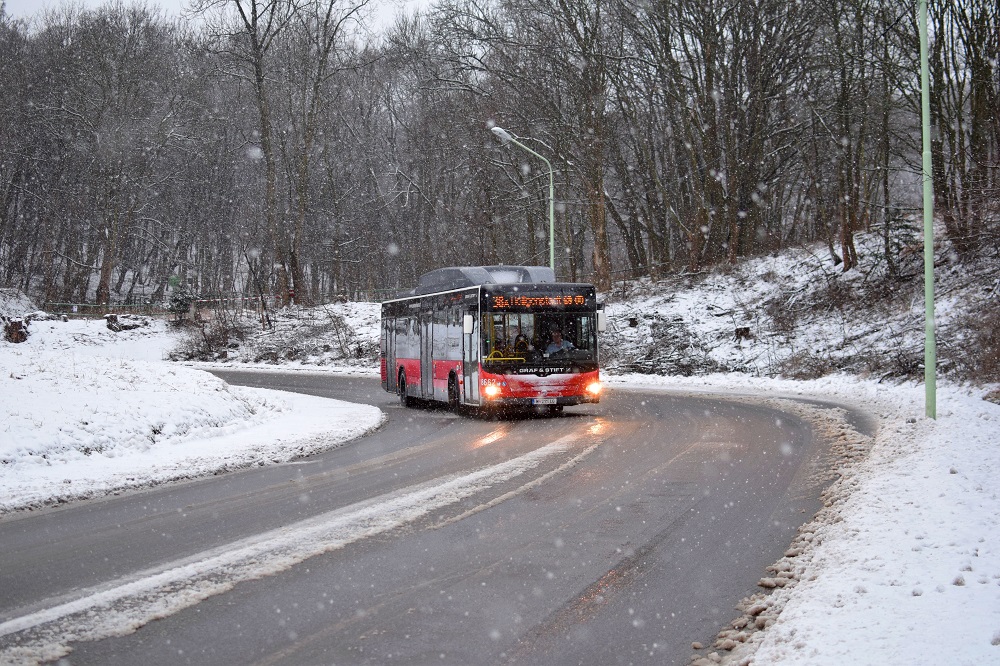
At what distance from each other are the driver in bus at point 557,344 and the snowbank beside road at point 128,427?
4086 mm

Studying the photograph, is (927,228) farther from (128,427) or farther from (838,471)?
(128,427)

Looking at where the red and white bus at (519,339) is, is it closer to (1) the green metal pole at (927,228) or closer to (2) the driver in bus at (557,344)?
(2) the driver in bus at (557,344)

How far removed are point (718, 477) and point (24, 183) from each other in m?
57.2

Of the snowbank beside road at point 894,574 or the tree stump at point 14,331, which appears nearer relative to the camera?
the snowbank beside road at point 894,574

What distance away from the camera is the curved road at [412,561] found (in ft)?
18.7

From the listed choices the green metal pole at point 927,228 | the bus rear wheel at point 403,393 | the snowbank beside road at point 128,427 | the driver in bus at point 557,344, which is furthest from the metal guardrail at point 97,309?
the green metal pole at point 927,228

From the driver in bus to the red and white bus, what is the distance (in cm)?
2

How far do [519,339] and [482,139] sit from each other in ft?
91.2

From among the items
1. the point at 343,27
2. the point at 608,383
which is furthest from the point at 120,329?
the point at 608,383

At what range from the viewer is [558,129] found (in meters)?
42.1

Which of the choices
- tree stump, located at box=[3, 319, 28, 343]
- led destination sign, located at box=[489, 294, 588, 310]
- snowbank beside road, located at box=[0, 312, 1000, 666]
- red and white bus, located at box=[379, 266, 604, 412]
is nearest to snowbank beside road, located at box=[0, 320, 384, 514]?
snowbank beside road, located at box=[0, 312, 1000, 666]

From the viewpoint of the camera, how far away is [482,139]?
47562 mm

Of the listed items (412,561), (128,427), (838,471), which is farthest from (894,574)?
(128,427)

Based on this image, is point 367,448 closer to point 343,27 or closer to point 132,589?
point 132,589
